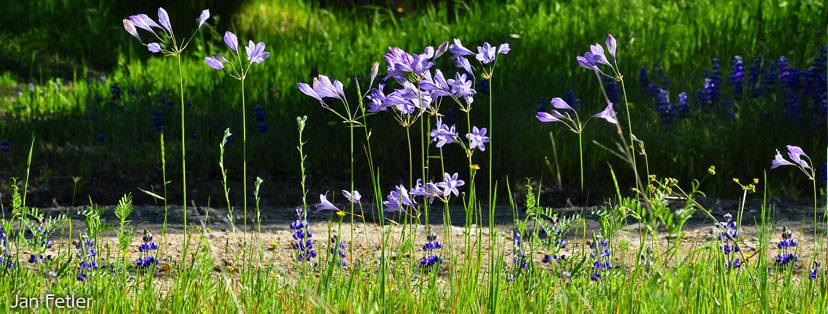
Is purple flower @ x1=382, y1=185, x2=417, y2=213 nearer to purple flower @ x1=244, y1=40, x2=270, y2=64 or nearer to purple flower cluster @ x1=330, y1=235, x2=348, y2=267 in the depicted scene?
purple flower cluster @ x1=330, y1=235, x2=348, y2=267

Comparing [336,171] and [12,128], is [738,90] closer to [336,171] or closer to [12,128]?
[336,171]

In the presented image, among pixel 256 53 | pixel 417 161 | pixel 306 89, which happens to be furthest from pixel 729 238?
pixel 417 161

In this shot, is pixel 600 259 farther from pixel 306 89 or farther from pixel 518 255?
pixel 306 89

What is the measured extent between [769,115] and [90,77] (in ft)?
18.6

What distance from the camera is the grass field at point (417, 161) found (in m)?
2.63

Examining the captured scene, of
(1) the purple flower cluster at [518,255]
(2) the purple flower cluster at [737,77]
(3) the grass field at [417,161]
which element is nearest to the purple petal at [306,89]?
(3) the grass field at [417,161]

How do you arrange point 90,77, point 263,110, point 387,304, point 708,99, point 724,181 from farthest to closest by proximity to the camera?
point 90,77 → point 263,110 → point 708,99 → point 724,181 → point 387,304

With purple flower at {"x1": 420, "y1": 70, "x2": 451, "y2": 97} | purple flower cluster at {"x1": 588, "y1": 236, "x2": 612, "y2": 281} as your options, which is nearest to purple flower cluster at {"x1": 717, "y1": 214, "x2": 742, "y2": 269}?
purple flower cluster at {"x1": 588, "y1": 236, "x2": 612, "y2": 281}

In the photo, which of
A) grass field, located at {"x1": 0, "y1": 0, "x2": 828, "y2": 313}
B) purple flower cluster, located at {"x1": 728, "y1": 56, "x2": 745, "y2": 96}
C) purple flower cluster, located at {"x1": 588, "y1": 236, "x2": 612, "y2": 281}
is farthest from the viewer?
purple flower cluster, located at {"x1": 728, "y1": 56, "x2": 745, "y2": 96}

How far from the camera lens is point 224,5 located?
9.48 m

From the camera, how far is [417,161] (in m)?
6.22

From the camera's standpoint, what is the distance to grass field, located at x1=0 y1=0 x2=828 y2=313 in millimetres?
2627

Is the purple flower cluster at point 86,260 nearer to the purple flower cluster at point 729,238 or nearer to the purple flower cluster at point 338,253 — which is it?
the purple flower cluster at point 338,253

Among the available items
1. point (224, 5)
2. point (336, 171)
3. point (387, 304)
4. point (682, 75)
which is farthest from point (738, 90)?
point (224, 5)
